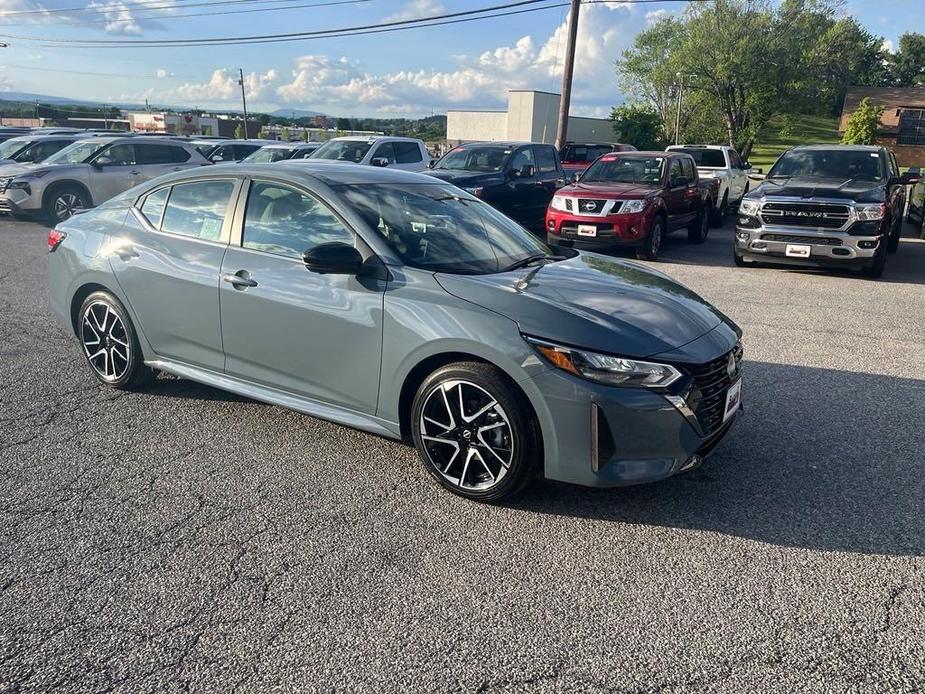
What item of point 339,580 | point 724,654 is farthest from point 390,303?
point 724,654

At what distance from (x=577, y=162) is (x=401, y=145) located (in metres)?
7.81

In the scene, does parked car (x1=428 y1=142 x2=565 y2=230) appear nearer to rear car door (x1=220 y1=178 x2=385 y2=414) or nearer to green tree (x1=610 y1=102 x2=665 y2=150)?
rear car door (x1=220 y1=178 x2=385 y2=414)

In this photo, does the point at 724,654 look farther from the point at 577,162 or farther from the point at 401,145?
the point at 577,162

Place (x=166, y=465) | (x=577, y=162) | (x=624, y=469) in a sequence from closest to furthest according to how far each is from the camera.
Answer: (x=624, y=469) < (x=166, y=465) < (x=577, y=162)

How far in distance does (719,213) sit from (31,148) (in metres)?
16.8

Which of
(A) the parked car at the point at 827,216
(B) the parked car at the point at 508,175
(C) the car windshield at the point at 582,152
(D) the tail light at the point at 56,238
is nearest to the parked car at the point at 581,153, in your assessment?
(C) the car windshield at the point at 582,152

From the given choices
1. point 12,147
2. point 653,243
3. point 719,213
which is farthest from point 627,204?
point 12,147

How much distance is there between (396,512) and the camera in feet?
11.7

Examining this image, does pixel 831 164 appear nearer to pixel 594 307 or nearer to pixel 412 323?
pixel 594 307

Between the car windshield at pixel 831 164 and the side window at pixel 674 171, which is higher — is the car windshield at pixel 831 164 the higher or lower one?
the higher one

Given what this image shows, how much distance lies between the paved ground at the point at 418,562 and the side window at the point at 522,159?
32.6 ft

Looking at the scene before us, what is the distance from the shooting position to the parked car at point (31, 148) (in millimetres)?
16844

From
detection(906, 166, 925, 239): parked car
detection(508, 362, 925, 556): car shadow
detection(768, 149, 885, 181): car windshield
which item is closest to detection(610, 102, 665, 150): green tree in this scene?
detection(906, 166, 925, 239): parked car

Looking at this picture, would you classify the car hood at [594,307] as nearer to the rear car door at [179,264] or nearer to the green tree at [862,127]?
the rear car door at [179,264]
